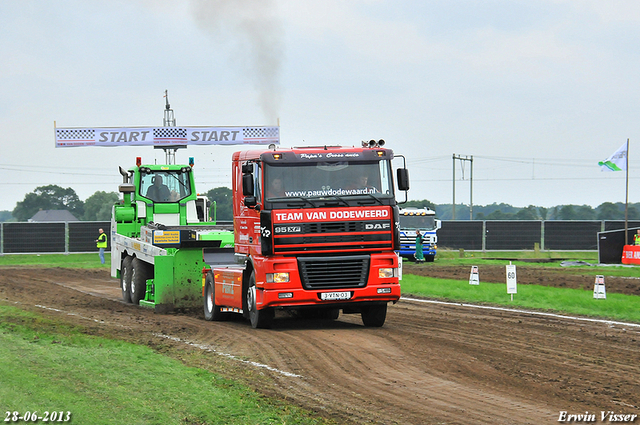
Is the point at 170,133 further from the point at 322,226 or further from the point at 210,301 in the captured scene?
the point at 322,226

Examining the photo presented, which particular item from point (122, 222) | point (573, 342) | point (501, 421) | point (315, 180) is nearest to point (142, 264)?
point (122, 222)

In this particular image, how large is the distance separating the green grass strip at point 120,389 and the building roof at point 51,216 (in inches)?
3783

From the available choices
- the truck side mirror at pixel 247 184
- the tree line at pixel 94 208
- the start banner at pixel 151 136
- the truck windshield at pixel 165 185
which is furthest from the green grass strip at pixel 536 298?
the tree line at pixel 94 208

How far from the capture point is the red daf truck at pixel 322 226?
46.8 feet

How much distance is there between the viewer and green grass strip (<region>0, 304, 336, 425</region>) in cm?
802

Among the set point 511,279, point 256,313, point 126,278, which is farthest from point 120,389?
point 511,279

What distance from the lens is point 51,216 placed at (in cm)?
10494

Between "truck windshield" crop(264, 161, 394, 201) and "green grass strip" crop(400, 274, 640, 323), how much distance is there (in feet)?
24.2

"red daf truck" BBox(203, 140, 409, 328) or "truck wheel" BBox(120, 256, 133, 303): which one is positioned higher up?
"red daf truck" BBox(203, 140, 409, 328)

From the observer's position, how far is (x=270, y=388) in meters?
9.62

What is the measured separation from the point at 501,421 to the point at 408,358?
3765mm

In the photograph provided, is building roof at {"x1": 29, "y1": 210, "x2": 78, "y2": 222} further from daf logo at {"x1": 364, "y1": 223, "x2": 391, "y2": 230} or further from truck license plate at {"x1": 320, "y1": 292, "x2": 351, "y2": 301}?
daf logo at {"x1": 364, "y1": 223, "x2": 391, "y2": 230}

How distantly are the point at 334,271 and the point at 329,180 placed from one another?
65.0 inches

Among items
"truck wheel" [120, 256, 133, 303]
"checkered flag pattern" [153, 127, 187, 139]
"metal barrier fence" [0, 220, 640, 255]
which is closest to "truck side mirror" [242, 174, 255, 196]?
"truck wheel" [120, 256, 133, 303]
